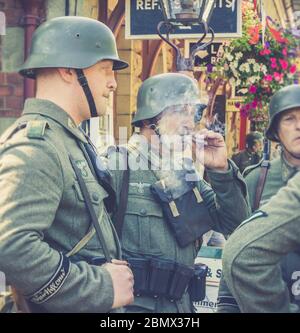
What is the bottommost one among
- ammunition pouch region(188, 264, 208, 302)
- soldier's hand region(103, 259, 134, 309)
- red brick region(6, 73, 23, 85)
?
ammunition pouch region(188, 264, 208, 302)

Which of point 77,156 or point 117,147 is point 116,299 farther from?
point 117,147

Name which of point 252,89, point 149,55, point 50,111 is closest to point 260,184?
point 50,111

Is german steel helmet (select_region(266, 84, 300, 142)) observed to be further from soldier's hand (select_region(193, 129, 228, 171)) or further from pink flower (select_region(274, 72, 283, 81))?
pink flower (select_region(274, 72, 283, 81))

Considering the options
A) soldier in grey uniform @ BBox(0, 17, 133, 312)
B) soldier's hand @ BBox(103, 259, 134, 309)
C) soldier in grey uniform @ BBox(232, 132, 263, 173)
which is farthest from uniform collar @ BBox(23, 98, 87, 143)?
soldier in grey uniform @ BBox(232, 132, 263, 173)

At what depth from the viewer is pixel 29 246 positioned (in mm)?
2355

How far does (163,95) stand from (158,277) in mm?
941

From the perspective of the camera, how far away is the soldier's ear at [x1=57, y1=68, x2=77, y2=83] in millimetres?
2807

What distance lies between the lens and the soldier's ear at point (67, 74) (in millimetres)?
2807

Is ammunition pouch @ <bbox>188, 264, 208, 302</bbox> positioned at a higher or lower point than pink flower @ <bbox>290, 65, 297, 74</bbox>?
lower

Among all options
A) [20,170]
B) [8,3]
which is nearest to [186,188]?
[20,170]

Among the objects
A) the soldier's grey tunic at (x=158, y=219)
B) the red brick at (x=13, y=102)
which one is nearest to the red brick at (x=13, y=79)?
the red brick at (x=13, y=102)

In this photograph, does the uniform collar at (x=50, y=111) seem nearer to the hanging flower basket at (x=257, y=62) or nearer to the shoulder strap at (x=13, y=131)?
the shoulder strap at (x=13, y=131)

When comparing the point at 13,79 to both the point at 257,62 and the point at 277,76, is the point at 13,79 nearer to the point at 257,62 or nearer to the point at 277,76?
the point at 257,62

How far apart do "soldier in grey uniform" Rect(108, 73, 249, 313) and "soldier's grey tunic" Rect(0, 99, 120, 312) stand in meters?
0.68
